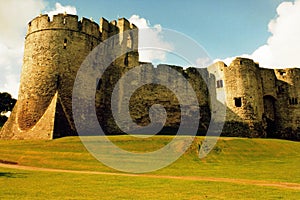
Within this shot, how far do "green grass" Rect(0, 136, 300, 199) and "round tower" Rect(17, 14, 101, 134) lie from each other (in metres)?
4.80

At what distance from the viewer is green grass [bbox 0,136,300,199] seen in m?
8.88

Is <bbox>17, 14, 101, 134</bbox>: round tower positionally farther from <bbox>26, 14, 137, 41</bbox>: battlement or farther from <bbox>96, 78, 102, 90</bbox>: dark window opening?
<bbox>96, 78, 102, 90</bbox>: dark window opening

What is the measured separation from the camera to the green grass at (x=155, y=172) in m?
8.88

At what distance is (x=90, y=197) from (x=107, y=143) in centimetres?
1366

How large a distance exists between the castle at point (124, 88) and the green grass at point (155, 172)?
4.96m

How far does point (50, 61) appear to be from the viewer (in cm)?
2736

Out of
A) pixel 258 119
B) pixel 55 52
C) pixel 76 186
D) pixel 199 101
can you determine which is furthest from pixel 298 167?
pixel 55 52

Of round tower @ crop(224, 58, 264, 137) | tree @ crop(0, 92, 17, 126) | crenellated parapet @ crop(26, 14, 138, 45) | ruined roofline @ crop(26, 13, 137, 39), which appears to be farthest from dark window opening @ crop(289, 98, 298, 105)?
tree @ crop(0, 92, 17, 126)

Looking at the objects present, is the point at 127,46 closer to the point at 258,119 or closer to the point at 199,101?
the point at 199,101

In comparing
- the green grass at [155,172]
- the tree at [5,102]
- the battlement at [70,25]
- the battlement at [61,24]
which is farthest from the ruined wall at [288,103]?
the tree at [5,102]

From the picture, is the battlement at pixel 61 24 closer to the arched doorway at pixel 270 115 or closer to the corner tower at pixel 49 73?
the corner tower at pixel 49 73

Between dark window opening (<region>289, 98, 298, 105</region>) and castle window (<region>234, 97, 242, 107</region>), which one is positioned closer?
castle window (<region>234, 97, 242, 107</region>)

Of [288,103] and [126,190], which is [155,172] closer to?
[126,190]

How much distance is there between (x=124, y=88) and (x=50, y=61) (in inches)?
340
